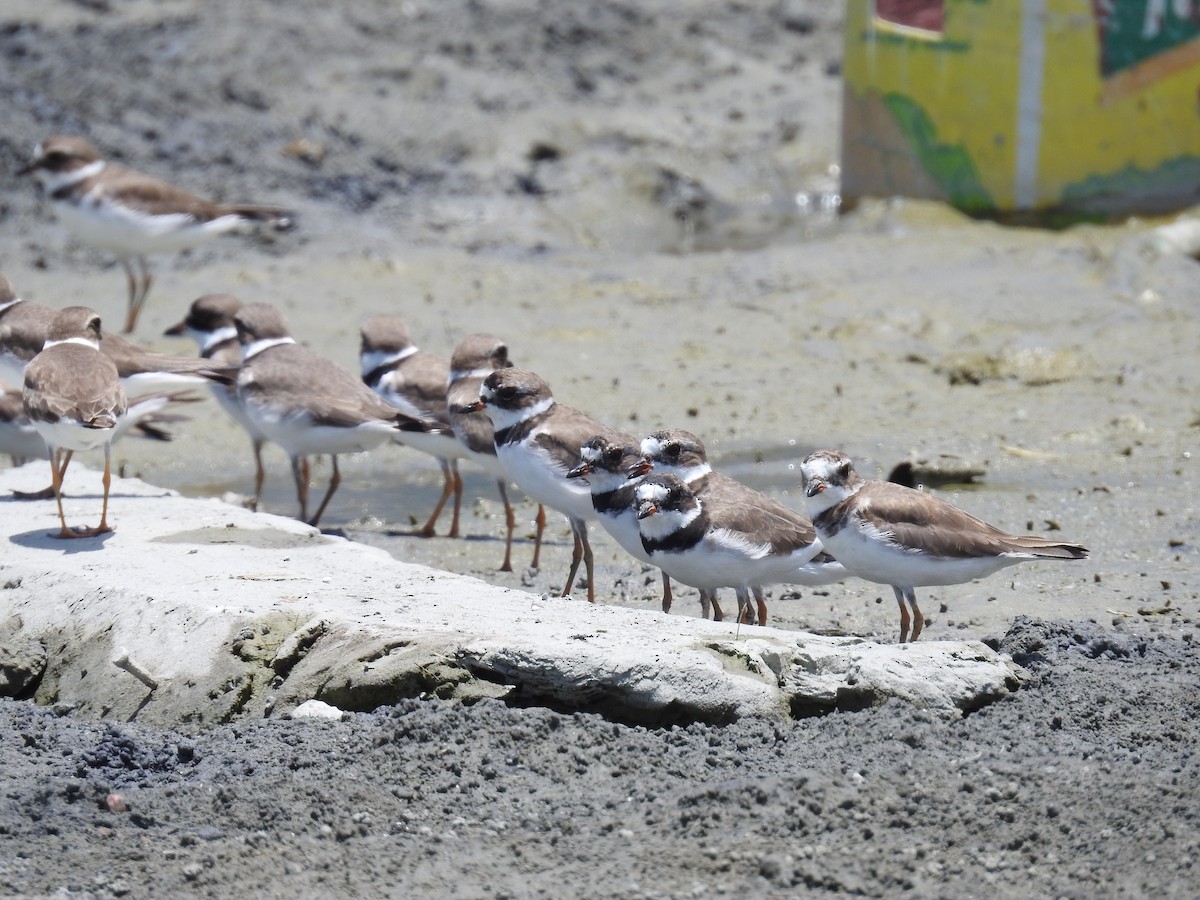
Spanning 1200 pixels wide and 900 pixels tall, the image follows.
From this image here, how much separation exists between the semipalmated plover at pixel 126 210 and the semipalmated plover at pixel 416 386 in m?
4.06

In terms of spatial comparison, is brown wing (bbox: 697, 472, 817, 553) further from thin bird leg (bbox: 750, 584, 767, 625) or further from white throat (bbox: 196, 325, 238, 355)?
white throat (bbox: 196, 325, 238, 355)

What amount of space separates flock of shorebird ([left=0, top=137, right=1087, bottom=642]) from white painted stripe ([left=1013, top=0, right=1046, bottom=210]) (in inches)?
276

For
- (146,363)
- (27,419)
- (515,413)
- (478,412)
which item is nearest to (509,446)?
(515,413)

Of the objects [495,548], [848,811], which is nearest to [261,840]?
[848,811]

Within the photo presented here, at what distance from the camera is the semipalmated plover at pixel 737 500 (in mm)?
6477

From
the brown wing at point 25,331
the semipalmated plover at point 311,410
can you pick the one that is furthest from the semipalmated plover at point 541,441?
the brown wing at point 25,331

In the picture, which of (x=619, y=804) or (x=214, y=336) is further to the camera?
(x=214, y=336)

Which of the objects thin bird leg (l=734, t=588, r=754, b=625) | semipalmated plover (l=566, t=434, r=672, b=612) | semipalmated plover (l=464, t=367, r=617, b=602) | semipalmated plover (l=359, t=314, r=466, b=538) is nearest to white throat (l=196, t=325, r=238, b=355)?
semipalmated plover (l=359, t=314, r=466, b=538)

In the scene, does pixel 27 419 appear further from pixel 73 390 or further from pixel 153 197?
pixel 153 197

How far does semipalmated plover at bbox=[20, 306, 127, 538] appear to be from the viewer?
6922 millimetres

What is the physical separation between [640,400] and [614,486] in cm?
356

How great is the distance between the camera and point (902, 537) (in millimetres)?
6121

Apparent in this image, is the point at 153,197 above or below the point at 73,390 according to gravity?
below

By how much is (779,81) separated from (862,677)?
583 inches
